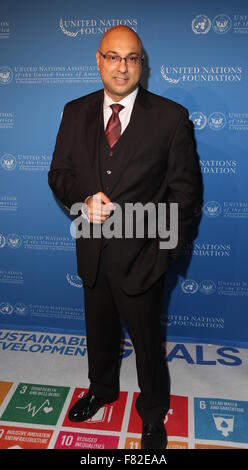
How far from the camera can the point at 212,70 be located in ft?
8.05

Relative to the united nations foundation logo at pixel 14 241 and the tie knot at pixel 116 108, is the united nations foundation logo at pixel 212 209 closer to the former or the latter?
the tie knot at pixel 116 108

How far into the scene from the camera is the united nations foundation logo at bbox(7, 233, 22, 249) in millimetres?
3021

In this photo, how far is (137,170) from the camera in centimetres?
188

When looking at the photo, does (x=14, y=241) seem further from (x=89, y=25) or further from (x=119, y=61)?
(x=119, y=61)

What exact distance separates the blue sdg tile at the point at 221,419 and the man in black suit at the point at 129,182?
25 centimetres

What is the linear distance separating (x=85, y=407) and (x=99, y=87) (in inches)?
74.4

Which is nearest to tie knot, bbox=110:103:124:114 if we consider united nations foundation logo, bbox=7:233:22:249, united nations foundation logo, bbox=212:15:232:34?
united nations foundation logo, bbox=212:15:232:34

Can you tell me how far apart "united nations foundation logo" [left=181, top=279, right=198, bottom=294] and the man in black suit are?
0.83 metres

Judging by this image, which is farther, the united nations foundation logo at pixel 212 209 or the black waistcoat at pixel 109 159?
the united nations foundation logo at pixel 212 209

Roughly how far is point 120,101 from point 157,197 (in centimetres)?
48

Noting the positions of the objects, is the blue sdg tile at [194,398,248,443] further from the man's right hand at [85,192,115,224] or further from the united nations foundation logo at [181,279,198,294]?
the man's right hand at [85,192,115,224]

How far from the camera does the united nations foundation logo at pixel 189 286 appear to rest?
2.96m

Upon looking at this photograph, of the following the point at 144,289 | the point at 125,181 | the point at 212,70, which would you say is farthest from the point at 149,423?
the point at 212,70

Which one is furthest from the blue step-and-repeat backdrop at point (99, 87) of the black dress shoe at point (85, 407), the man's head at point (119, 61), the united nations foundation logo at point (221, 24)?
the black dress shoe at point (85, 407)
